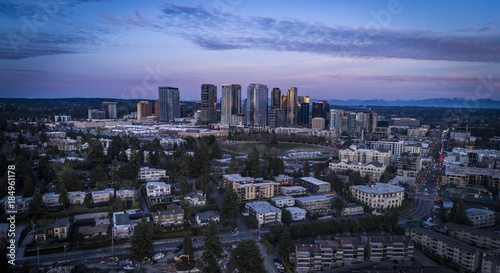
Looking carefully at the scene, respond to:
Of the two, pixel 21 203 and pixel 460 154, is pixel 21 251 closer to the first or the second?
pixel 21 203

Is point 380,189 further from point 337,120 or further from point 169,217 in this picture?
point 337,120

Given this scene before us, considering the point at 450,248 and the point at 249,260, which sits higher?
the point at 249,260

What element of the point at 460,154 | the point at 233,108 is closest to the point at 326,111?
the point at 233,108

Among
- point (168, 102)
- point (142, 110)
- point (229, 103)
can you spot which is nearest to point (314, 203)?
point (229, 103)

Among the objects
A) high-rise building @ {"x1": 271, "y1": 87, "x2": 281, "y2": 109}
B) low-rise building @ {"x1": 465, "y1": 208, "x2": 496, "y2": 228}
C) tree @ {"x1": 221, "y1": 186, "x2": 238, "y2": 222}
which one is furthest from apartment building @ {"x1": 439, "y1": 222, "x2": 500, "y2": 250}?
high-rise building @ {"x1": 271, "y1": 87, "x2": 281, "y2": 109}

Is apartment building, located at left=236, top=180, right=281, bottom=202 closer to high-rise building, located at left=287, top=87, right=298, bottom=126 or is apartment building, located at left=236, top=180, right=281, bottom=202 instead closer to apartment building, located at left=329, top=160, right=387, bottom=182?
apartment building, located at left=329, top=160, right=387, bottom=182

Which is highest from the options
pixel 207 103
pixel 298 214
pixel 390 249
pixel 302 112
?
pixel 207 103
